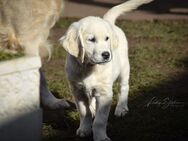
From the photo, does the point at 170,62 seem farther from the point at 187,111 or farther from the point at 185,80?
the point at 187,111

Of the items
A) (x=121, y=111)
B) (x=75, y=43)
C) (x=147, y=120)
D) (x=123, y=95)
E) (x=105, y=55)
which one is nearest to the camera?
(x=105, y=55)

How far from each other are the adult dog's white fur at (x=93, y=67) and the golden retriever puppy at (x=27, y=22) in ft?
2.25

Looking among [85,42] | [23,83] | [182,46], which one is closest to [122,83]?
[85,42]

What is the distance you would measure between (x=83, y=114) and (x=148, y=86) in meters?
1.65

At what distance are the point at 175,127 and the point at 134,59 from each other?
8.63 feet

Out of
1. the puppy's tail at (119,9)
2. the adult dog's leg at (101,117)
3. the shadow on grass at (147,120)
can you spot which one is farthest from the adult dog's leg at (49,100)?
the adult dog's leg at (101,117)

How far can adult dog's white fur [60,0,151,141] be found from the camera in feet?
14.7

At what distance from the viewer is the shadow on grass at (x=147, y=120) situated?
16.2ft

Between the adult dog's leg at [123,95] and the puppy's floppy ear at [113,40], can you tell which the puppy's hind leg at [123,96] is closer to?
the adult dog's leg at [123,95]

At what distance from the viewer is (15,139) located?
421 cm

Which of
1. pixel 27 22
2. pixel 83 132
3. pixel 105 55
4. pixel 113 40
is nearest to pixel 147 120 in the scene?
pixel 83 132

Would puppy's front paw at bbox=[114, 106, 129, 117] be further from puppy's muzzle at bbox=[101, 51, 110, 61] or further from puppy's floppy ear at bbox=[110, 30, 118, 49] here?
puppy's muzzle at bbox=[101, 51, 110, 61]

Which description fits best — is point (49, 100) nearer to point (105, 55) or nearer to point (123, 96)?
point (123, 96)

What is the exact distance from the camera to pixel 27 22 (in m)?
5.35
